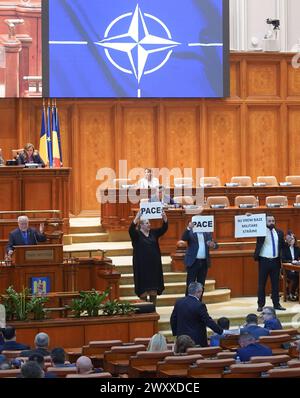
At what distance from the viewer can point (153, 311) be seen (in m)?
13.9

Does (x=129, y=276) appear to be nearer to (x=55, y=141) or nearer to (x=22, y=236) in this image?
(x=22, y=236)

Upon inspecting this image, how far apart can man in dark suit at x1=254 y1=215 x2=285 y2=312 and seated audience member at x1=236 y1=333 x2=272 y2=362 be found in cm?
524

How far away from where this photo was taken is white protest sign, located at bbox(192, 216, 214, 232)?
601 inches

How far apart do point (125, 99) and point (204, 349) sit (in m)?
12.1

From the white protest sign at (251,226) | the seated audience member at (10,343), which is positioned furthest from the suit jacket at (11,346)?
the white protest sign at (251,226)

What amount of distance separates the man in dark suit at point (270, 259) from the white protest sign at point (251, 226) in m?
0.20

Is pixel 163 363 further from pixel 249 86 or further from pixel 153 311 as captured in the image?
pixel 249 86

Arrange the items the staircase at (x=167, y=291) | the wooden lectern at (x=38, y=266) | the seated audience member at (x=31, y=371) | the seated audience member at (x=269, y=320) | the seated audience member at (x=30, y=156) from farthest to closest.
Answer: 1. the seated audience member at (x=30, y=156)
2. the staircase at (x=167, y=291)
3. the wooden lectern at (x=38, y=266)
4. the seated audience member at (x=269, y=320)
5. the seated audience member at (x=31, y=371)

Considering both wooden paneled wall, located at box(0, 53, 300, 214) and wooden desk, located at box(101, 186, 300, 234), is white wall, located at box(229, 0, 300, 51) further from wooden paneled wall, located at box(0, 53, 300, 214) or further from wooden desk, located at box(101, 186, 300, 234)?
wooden desk, located at box(101, 186, 300, 234)

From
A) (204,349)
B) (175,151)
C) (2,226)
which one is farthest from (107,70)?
(204,349)

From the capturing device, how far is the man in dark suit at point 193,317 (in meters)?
12.1

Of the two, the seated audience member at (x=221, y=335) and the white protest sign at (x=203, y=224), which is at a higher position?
the white protest sign at (x=203, y=224)

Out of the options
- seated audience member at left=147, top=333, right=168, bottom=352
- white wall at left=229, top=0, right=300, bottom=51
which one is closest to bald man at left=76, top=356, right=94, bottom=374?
seated audience member at left=147, top=333, right=168, bottom=352

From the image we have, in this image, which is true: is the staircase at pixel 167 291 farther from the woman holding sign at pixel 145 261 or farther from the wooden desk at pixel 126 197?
the woman holding sign at pixel 145 261
